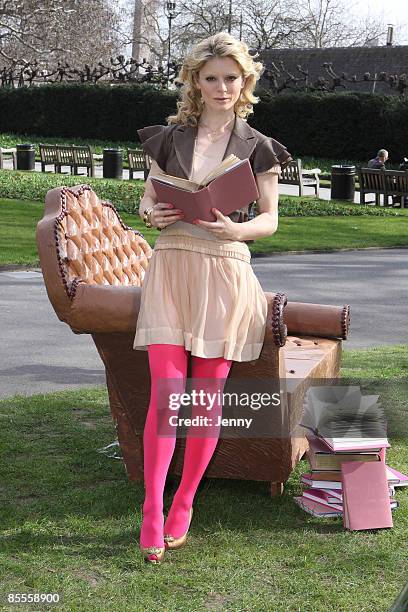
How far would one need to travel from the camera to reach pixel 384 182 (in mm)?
23719

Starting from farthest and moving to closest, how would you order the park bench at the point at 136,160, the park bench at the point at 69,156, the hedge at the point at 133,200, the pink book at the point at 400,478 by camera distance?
the park bench at the point at 69,156 < the park bench at the point at 136,160 < the hedge at the point at 133,200 < the pink book at the point at 400,478

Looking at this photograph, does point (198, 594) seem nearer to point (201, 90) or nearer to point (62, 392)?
point (201, 90)

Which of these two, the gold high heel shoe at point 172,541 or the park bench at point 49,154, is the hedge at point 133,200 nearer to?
the park bench at point 49,154

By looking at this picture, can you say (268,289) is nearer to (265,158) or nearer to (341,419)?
(341,419)

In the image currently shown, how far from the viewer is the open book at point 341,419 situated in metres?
4.52

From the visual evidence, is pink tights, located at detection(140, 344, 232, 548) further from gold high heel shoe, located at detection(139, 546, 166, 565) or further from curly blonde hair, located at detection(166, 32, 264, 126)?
curly blonde hair, located at detection(166, 32, 264, 126)

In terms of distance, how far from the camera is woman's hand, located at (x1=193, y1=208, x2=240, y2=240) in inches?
164

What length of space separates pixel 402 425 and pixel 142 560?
8.77 feet

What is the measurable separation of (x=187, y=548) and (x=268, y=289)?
8.10 meters

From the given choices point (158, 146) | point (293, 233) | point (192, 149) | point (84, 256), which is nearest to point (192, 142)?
point (192, 149)

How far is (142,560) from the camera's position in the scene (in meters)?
4.18

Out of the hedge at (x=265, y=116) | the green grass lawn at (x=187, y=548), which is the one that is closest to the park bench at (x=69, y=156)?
the hedge at (x=265, y=116)

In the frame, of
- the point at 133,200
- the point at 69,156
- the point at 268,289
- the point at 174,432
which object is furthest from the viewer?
the point at 69,156

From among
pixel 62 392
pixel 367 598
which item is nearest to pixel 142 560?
pixel 367 598
